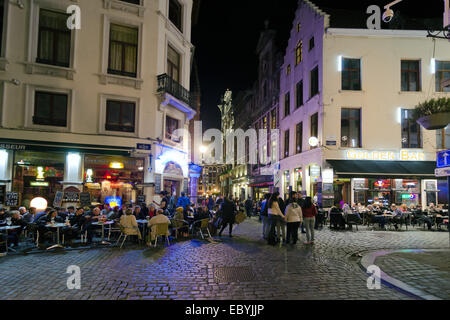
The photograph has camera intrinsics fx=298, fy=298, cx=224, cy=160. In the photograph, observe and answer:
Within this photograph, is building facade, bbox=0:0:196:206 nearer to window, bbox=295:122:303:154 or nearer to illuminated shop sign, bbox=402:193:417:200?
window, bbox=295:122:303:154

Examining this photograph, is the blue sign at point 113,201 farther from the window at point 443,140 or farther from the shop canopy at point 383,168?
the window at point 443,140

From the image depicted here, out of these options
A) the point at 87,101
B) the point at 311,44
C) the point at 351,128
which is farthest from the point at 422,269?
the point at 311,44

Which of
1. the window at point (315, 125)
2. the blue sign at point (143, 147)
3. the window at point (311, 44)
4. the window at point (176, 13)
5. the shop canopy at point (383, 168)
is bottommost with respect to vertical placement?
the shop canopy at point (383, 168)

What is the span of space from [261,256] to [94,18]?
1533cm

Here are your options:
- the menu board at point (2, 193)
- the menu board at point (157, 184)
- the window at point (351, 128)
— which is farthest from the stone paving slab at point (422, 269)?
the menu board at point (2, 193)

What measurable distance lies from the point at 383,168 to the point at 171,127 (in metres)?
13.5

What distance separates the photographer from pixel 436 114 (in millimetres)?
7152

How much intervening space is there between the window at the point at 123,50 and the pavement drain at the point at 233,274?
13.6 m

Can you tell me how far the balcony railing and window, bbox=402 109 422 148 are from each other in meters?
14.4

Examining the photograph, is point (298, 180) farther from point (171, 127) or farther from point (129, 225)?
point (129, 225)

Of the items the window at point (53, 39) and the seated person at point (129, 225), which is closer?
the seated person at point (129, 225)

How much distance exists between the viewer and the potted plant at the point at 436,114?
7.08 metres
